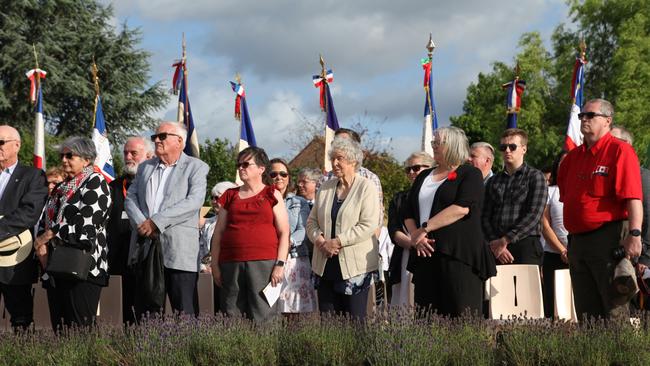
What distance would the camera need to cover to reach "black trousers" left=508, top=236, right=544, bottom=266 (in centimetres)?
870

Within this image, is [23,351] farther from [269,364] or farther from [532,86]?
[532,86]

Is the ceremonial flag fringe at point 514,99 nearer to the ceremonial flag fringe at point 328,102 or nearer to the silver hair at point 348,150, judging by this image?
the ceremonial flag fringe at point 328,102

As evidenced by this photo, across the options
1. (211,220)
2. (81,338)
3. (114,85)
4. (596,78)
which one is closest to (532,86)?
(596,78)

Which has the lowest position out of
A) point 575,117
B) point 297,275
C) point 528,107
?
point 297,275

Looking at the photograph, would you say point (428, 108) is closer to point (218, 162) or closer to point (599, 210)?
point (599, 210)

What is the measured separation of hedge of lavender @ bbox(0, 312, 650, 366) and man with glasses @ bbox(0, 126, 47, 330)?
1.79m

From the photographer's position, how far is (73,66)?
38656 millimetres

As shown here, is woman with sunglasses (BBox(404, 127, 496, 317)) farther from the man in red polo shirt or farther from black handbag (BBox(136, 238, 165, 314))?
black handbag (BBox(136, 238, 165, 314))

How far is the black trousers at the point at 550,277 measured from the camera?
889 cm

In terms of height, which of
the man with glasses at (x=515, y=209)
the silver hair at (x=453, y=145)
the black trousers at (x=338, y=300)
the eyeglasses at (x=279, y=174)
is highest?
the eyeglasses at (x=279, y=174)

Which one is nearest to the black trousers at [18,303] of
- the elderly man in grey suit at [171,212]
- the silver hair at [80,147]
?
the elderly man in grey suit at [171,212]

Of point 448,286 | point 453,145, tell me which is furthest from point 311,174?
point 448,286

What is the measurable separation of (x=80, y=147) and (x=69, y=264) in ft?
3.34

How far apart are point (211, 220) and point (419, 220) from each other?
3435 millimetres
